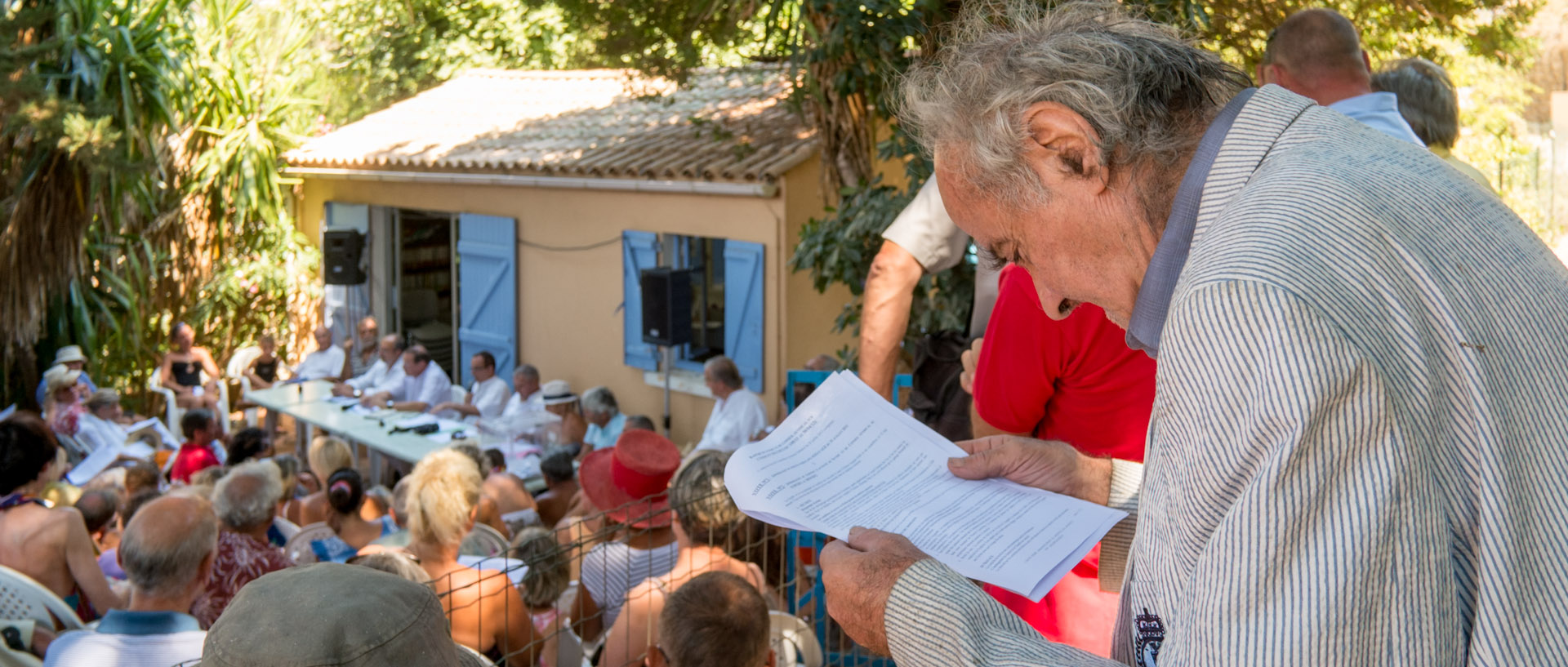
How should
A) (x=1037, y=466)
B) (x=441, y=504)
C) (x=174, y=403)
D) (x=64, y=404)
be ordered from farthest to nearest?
1. (x=174, y=403)
2. (x=64, y=404)
3. (x=441, y=504)
4. (x=1037, y=466)

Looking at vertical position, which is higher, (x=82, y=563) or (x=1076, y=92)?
(x=1076, y=92)

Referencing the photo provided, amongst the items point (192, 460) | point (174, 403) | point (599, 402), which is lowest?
point (174, 403)

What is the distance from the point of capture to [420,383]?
11086 millimetres

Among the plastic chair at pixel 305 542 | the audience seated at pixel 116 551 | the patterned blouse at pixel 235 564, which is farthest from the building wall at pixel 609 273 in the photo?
the patterned blouse at pixel 235 564

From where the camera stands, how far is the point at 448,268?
601 inches

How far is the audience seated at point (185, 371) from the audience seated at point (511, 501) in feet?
24.0

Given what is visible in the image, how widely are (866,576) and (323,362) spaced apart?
1277cm

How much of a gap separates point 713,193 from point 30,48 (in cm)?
705

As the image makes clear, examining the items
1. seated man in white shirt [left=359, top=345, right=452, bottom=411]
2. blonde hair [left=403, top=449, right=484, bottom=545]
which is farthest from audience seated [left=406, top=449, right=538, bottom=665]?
seated man in white shirt [left=359, top=345, right=452, bottom=411]

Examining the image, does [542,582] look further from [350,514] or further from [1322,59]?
[1322,59]

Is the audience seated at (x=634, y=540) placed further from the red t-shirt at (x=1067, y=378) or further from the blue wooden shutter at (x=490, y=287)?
the blue wooden shutter at (x=490, y=287)

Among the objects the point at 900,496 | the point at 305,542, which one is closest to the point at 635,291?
the point at 305,542

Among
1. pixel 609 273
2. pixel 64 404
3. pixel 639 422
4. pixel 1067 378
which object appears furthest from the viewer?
pixel 609 273

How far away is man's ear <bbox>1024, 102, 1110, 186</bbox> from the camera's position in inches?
40.9
